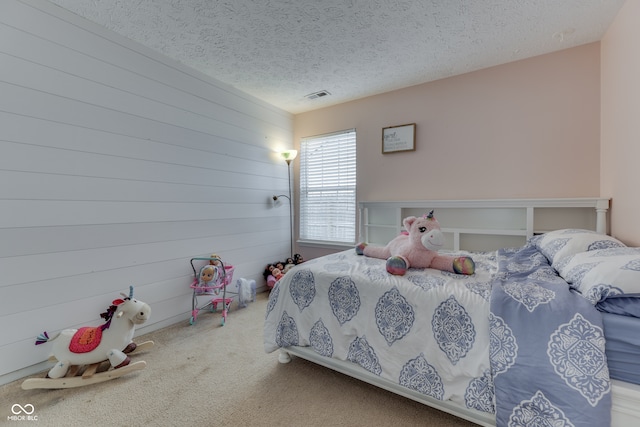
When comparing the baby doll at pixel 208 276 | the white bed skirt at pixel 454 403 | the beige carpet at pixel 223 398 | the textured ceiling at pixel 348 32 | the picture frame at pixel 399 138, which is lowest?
the beige carpet at pixel 223 398

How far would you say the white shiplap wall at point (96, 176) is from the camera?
1674 mm

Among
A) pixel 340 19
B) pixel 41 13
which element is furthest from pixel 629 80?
pixel 41 13

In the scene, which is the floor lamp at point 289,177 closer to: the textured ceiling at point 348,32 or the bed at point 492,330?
the textured ceiling at point 348,32

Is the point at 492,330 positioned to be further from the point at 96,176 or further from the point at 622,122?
the point at 96,176

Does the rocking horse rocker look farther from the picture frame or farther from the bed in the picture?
the picture frame

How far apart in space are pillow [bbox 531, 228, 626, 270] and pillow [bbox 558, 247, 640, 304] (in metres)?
0.27

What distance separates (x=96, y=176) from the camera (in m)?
2.01

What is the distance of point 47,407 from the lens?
146 cm

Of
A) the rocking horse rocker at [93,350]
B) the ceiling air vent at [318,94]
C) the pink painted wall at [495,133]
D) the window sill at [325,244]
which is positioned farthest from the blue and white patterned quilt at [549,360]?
the ceiling air vent at [318,94]

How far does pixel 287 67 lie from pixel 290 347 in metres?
2.50

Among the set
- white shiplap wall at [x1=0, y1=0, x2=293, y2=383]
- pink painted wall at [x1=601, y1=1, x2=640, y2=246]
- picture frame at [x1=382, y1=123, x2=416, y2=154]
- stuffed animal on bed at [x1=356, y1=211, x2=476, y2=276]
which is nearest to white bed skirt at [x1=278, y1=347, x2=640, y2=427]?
stuffed animal on bed at [x1=356, y1=211, x2=476, y2=276]

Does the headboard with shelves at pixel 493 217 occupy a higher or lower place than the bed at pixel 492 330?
higher

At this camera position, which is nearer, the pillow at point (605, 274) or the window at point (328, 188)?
the pillow at point (605, 274)

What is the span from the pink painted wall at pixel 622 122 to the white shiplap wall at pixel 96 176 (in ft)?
10.8
